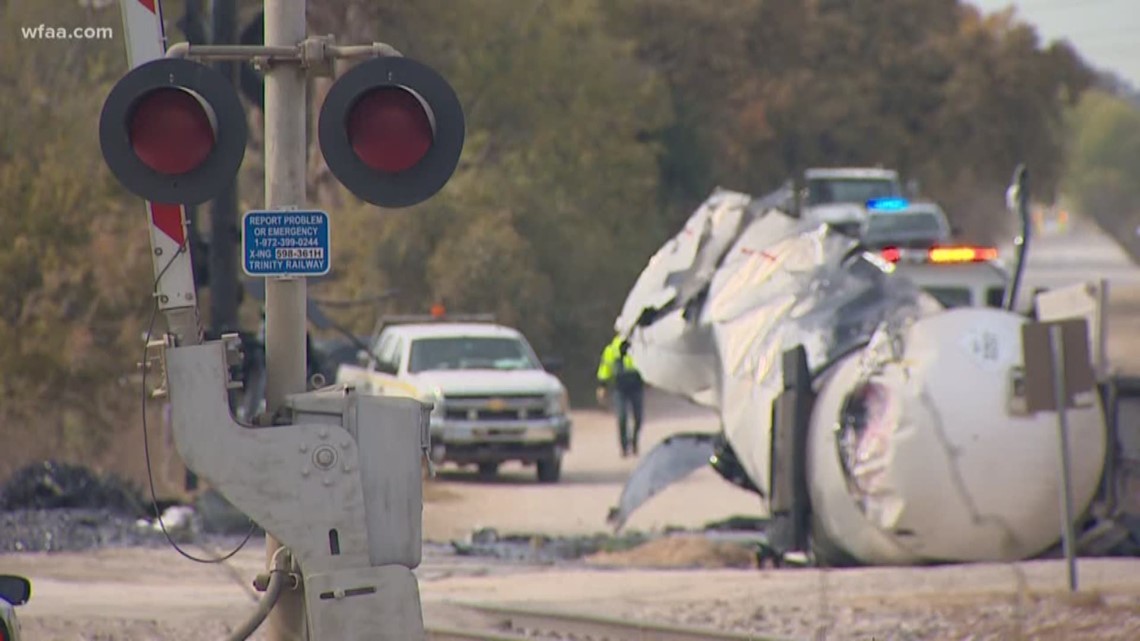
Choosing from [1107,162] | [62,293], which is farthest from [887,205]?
[1107,162]

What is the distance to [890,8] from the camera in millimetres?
A: 63062

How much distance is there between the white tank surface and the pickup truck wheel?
9.86 metres

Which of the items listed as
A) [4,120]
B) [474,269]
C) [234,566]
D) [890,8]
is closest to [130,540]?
[234,566]

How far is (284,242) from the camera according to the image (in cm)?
728

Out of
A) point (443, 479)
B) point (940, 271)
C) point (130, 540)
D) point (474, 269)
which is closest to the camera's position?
point (130, 540)

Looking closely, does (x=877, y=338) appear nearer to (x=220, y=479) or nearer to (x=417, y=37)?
(x=220, y=479)

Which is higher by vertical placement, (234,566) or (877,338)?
(877,338)

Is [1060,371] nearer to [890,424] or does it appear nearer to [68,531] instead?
[890,424]

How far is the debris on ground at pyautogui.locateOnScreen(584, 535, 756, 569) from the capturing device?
53.1ft

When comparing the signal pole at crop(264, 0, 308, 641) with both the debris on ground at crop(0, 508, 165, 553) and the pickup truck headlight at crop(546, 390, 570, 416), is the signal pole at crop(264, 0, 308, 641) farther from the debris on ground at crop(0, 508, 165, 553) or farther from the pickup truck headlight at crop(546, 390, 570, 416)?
the pickup truck headlight at crop(546, 390, 570, 416)

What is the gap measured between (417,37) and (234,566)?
25.1 meters

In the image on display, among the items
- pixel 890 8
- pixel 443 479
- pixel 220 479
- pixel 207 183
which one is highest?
pixel 890 8

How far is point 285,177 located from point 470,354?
1817 cm

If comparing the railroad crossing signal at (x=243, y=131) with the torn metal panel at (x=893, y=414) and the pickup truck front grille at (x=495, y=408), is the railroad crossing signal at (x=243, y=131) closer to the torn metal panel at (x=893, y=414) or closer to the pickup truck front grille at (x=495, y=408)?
the torn metal panel at (x=893, y=414)
